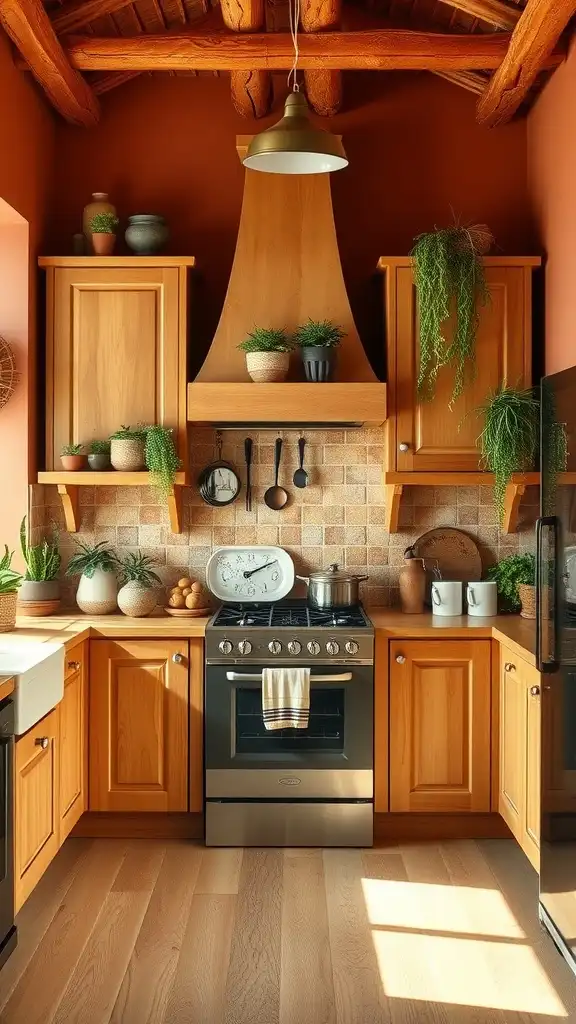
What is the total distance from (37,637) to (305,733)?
1.12 metres

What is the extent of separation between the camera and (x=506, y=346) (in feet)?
13.5

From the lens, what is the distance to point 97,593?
4.25 metres

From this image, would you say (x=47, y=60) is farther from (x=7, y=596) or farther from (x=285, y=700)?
(x=285, y=700)

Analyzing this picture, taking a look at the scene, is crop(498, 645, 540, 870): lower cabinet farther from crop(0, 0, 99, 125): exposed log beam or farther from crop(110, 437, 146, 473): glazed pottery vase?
crop(0, 0, 99, 125): exposed log beam

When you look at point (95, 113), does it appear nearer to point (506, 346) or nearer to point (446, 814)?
point (506, 346)

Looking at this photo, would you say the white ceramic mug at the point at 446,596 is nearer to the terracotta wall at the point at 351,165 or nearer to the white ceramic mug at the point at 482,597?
the white ceramic mug at the point at 482,597

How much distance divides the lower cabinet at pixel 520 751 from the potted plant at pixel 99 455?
5.92ft

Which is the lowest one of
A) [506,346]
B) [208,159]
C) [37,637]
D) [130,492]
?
[37,637]

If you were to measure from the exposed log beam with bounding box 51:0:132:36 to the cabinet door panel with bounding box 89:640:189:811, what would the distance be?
7.98 feet

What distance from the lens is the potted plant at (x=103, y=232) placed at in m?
4.20

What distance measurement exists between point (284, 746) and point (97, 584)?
1.08 meters

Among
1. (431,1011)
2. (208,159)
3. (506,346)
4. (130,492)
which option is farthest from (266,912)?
(208,159)

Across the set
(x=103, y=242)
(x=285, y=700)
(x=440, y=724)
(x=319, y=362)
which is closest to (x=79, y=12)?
(x=103, y=242)

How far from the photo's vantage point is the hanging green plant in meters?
3.98
